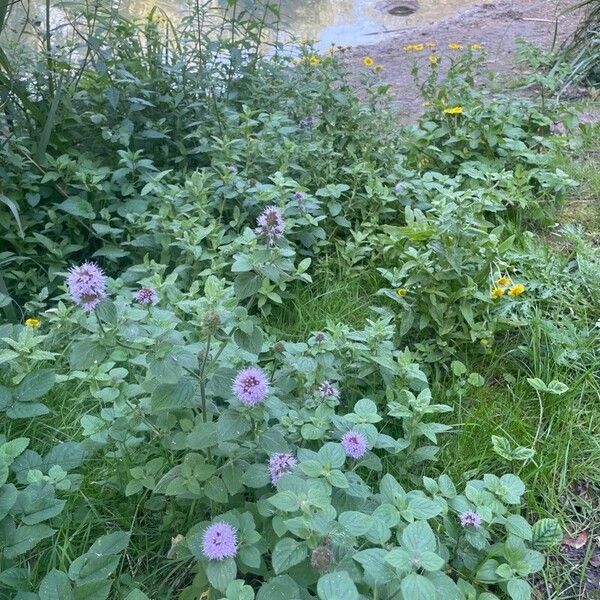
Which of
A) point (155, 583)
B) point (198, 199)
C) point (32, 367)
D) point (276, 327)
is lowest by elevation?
point (155, 583)

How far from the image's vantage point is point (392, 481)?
1693 mm

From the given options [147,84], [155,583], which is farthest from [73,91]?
[155,583]

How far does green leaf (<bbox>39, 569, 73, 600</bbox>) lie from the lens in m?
1.53

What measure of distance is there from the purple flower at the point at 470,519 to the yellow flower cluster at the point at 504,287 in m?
1.00

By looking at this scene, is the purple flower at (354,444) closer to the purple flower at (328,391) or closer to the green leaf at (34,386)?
the purple flower at (328,391)

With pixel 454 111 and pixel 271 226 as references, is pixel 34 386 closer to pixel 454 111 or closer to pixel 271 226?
pixel 271 226

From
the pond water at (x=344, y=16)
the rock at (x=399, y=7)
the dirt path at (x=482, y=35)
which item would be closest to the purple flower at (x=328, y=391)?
the dirt path at (x=482, y=35)

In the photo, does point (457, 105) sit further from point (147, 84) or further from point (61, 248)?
point (61, 248)

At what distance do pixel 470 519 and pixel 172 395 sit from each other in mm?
776

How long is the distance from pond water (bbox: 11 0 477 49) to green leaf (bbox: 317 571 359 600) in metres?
6.28

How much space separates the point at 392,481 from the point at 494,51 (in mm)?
4576

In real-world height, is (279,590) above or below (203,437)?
below

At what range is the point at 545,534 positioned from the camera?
5.94ft

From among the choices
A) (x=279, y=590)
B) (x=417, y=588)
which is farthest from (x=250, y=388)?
(x=417, y=588)
